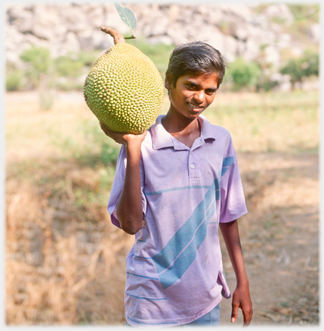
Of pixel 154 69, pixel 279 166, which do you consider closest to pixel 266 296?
pixel 154 69

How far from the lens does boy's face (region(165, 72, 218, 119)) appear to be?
3.15 feet

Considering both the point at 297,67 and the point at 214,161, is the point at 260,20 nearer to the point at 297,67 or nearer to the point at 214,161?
the point at 297,67

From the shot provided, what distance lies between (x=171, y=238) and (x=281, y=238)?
2.42 m

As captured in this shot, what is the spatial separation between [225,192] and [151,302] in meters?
0.40

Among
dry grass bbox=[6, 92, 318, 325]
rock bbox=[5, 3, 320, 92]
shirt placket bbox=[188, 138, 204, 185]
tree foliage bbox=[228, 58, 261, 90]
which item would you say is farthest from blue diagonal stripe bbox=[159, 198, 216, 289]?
rock bbox=[5, 3, 320, 92]

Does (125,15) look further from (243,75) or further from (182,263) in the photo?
(243,75)

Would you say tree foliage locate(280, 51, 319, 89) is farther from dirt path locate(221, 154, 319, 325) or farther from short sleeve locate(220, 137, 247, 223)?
short sleeve locate(220, 137, 247, 223)

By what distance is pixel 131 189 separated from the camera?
905 mm

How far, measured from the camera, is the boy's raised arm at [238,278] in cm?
108

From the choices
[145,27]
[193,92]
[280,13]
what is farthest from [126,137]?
[280,13]

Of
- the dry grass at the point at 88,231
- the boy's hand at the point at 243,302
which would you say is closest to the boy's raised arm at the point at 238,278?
the boy's hand at the point at 243,302

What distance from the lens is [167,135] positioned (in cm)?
102

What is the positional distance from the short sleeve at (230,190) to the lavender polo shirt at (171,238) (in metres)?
0.09

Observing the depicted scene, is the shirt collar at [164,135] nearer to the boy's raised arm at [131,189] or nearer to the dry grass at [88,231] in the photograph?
the boy's raised arm at [131,189]
